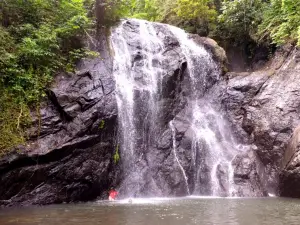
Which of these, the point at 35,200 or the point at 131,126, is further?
the point at 131,126

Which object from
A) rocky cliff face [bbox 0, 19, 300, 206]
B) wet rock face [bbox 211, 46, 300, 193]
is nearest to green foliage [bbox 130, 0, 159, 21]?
rocky cliff face [bbox 0, 19, 300, 206]

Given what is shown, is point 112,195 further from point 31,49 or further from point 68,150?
point 31,49

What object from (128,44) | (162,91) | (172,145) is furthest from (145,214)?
(128,44)

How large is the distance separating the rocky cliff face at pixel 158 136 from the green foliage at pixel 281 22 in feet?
2.76

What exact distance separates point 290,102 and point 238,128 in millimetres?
2701

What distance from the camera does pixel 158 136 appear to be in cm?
1578

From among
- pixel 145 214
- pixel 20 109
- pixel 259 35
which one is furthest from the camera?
pixel 259 35

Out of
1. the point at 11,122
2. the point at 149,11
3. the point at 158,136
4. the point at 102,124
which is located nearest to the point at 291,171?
the point at 158,136

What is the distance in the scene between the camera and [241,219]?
833cm

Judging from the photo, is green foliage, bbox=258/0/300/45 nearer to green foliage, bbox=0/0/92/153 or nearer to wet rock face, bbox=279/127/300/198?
wet rock face, bbox=279/127/300/198

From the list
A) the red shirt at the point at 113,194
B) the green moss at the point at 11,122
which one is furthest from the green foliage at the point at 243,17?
the green moss at the point at 11,122

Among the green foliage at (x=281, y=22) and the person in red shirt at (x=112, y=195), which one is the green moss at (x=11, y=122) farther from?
the green foliage at (x=281, y=22)

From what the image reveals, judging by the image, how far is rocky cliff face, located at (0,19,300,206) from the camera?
12.5 m

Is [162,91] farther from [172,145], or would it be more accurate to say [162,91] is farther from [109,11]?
[109,11]
